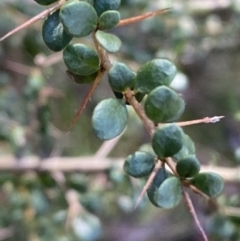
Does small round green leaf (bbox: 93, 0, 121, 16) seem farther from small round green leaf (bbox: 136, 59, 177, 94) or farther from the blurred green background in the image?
the blurred green background

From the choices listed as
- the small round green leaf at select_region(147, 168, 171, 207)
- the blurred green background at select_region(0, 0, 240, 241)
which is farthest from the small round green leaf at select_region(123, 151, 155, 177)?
the blurred green background at select_region(0, 0, 240, 241)

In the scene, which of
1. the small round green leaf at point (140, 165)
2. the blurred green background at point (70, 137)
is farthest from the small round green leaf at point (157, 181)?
the blurred green background at point (70, 137)

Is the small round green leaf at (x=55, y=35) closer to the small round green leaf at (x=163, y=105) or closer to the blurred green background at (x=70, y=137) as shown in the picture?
the small round green leaf at (x=163, y=105)

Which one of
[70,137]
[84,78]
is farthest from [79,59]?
[70,137]

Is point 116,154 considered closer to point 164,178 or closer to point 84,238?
point 84,238

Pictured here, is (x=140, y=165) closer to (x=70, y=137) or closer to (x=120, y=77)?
(x=120, y=77)

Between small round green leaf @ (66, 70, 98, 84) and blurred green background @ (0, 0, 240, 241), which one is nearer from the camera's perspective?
small round green leaf @ (66, 70, 98, 84)

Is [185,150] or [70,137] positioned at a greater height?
[185,150]
